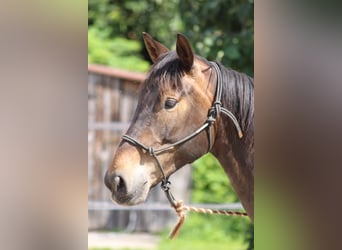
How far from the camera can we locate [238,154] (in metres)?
2.33

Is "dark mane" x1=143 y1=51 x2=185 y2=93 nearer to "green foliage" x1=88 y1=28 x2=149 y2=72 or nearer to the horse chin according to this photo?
the horse chin

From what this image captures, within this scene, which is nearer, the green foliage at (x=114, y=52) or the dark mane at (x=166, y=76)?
the dark mane at (x=166, y=76)

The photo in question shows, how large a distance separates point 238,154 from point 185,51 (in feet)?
1.29

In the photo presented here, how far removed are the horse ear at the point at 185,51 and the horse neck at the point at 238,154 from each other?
0.60ft

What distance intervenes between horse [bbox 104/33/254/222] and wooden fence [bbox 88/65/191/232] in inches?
175

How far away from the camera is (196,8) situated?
431 centimetres

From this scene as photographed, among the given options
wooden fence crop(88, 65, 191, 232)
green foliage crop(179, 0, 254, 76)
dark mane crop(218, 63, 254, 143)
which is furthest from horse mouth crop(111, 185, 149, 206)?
wooden fence crop(88, 65, 191, 232)

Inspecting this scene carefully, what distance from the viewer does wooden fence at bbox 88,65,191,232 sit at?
689 cm

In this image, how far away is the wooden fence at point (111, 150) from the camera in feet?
22.6

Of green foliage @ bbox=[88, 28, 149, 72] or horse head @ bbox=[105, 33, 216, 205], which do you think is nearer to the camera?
horse head @ bbox=[105, 33, 216, 205]

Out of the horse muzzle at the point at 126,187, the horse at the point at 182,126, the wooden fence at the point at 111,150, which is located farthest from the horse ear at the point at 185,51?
the wooden fence at the point at 111,150

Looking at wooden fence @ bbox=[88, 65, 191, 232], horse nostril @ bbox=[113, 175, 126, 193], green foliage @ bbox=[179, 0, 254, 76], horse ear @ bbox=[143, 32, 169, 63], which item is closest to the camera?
horse nostril @ bbox=[113, 175, 126, 193]

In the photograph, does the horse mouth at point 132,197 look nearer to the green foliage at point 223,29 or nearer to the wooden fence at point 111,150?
the green foliage at point 223,29
